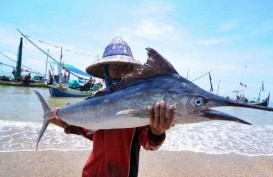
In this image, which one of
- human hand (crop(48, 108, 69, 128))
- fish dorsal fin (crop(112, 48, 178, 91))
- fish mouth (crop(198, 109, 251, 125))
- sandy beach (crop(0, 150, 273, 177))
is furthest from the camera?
sandy beach (crop(0, 150, 273, 177))

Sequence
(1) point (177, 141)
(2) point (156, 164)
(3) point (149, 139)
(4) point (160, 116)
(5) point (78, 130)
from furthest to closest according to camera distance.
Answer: (1) point (177, 141) < (2) point (156, 164) < (5) point (78, 130) < (3) point (149, 139) < (4) point (160, 116)

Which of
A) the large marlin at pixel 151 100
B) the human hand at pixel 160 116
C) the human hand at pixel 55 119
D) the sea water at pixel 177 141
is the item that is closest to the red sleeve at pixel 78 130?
the human hand at pixel 55 119

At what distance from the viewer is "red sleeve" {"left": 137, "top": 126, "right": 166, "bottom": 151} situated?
225cm

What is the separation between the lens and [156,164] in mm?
6000

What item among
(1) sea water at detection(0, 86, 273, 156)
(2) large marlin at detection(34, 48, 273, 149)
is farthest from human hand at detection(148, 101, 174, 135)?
(1) sea water at detection(0, 86, 273, 156)

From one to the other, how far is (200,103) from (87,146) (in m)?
5.99

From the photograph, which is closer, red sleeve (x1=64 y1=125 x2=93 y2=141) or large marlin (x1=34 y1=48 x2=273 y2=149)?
large marlin (x1=34 y1=48 x2=273 y2=149)

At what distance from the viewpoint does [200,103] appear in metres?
1.76

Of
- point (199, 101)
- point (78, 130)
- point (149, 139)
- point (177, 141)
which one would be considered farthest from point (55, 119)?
point (177, 141)

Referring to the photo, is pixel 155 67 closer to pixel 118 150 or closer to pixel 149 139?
pixel 149 139

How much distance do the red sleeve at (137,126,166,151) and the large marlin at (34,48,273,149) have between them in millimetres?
377

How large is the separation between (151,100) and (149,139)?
0.57 m

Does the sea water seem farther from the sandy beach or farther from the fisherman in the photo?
the fisherman

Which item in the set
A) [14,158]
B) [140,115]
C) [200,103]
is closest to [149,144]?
[140,115]
